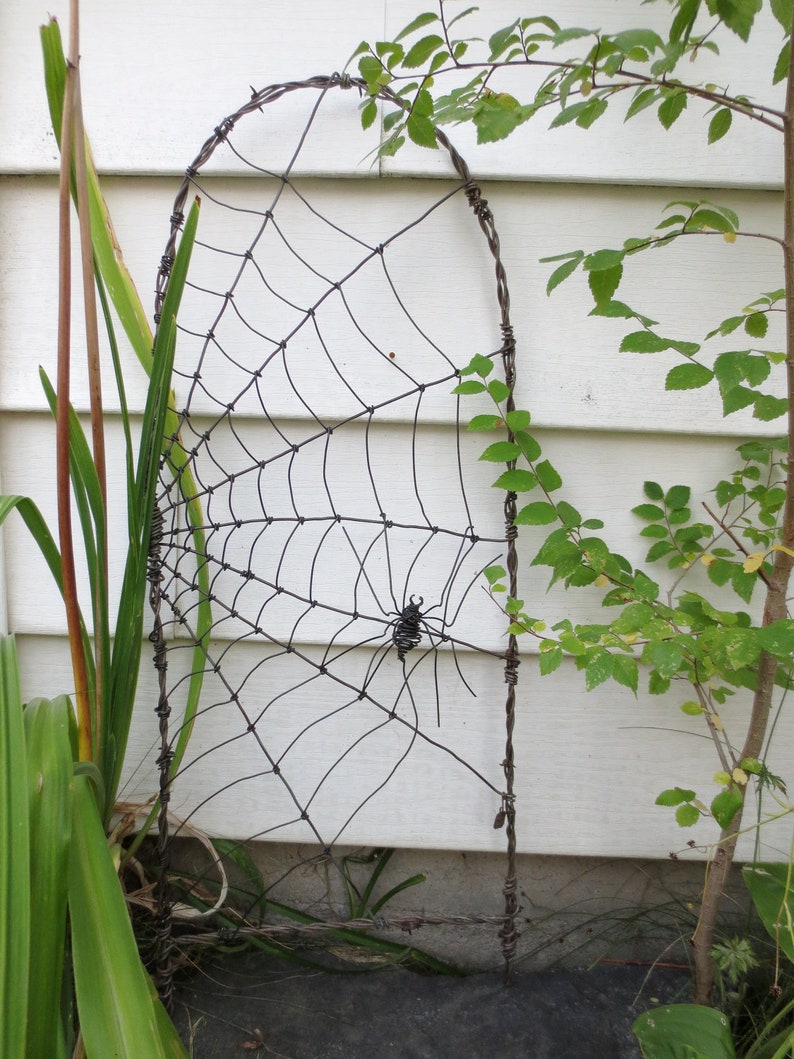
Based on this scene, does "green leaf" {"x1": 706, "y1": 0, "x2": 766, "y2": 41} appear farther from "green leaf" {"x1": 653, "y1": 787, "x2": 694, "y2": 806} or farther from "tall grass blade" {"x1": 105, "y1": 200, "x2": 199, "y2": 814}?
"green leaf" {"x1": 653, "y1": 787, "x2": 694, "y2": 806}

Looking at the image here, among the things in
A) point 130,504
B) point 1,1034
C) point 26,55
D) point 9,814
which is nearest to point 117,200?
point 26,55

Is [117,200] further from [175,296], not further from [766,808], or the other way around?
[766,808]

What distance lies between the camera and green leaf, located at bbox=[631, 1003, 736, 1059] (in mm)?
854

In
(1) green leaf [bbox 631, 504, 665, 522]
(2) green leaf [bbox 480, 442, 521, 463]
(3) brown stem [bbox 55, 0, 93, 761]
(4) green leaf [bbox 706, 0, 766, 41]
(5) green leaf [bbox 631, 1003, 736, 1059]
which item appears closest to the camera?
(4) green leaf [bbox 706, 0, 766, 41]

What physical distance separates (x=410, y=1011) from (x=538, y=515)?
0.79 m

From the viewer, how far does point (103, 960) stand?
74 centimetres

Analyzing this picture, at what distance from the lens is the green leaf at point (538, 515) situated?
96 centimetres

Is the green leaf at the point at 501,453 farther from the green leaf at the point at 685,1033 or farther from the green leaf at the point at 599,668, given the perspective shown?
the green leaf at the point at 685,1033

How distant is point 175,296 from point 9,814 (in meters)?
0.58

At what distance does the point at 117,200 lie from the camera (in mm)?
1041

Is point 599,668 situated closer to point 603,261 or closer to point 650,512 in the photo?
point 650,512

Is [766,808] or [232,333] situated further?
[766,808]

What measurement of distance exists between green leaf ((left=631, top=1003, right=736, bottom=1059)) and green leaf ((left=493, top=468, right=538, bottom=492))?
0.69 meters

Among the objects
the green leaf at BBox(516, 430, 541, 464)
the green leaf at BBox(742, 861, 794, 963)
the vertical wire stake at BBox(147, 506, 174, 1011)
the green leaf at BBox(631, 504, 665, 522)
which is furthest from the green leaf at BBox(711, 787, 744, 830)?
the vertical wire stake at BBox(147, 506, 174, 1011)
